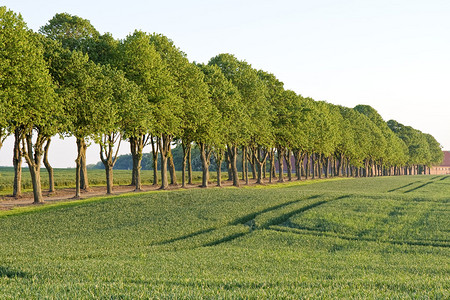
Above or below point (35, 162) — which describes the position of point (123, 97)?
above

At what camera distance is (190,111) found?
68.9 m

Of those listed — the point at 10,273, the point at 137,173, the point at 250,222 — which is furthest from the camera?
the point at 137,173

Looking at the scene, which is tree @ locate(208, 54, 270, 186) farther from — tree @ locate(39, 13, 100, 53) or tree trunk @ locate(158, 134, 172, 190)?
tree @ locate(39, 13, 100, 53)

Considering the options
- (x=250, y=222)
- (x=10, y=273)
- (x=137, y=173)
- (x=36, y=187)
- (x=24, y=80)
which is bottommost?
(x=250, y=222)

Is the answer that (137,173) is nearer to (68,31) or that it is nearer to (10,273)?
(68,31)

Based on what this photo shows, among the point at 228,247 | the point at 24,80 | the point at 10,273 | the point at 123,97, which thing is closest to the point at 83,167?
the point at 123,97

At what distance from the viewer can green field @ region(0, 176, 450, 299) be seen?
1602 cm

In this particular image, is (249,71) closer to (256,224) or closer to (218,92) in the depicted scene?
(218,92)

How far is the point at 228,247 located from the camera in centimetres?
2883

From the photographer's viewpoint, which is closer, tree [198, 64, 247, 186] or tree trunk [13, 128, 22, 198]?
tree trunk [13, 128, 22, 198]

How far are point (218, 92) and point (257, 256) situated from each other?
2108 inches

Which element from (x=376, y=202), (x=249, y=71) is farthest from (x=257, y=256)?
(x=249, y=71)

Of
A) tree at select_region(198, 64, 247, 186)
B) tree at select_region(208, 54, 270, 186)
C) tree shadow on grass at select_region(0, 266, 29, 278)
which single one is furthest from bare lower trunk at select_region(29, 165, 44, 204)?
tree at select_region(208, 54, 270, 186)

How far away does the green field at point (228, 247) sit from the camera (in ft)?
52.5
